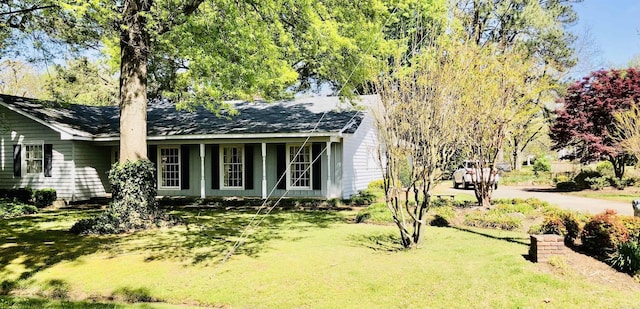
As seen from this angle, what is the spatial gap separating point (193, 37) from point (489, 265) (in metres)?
8.96

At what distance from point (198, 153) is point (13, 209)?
6618 millimetres

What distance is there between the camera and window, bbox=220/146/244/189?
60.6ft

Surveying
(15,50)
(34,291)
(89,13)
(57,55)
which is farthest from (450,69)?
(15,50)

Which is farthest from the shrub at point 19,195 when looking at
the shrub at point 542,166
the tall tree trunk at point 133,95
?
the shrub at point 542,166

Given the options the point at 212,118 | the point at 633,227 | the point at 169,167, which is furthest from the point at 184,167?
the point at 633,227

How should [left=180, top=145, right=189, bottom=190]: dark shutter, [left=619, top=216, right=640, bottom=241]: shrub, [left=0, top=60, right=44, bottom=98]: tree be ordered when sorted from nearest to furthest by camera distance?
[left=619, top=216, right=640, bottom=241]: shrub
[left=180, top=145, right=189, bottom=190]: dark shutter
[left=0, top=60, right=44, bottom=98]: tree

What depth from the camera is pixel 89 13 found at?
9961mm

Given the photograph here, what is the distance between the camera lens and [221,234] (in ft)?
33.6

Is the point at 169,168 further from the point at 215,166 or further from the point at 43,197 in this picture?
the point at 43,197

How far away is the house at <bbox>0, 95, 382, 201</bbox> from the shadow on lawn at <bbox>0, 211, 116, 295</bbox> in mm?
6033

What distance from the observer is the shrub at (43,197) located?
16.8 m

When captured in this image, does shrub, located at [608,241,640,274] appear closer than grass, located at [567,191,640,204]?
Yes

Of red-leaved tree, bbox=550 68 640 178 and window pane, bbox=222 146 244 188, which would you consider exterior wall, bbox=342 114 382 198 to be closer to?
window pane, bbox=222 146 244 188

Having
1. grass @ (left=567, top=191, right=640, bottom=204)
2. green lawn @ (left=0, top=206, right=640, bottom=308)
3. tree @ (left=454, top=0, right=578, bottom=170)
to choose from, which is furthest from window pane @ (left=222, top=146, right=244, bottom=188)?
tree @ (left=454, top=0, right=578, bottom=170)
